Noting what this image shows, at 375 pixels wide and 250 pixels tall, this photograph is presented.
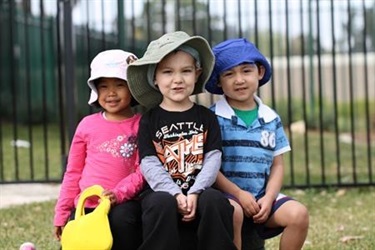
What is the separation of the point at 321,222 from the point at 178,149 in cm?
249

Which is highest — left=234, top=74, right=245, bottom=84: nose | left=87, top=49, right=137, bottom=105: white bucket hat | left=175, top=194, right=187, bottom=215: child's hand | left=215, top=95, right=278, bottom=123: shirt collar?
left=87, top=49, right=137, bottom=105: white bucket hat

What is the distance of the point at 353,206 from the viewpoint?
252 inches

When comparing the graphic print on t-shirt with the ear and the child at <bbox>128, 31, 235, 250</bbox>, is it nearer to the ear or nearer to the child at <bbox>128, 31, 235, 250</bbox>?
the child at <bbox>128, 31, 235, 250</bbox>

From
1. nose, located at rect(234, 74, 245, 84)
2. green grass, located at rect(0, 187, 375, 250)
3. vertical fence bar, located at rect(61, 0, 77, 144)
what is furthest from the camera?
vertical fence bar, located at rect(61, 0, 77, 144)

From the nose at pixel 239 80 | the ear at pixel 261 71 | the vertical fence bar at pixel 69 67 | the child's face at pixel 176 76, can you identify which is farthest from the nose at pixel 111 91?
the vertical fence bar at pixel 69 67

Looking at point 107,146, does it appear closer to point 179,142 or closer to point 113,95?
point 113,95

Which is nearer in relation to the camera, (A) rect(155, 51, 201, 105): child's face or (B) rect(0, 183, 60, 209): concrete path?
(A) rect(155, 51, 201, 105): child's face

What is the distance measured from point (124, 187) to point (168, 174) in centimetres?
21

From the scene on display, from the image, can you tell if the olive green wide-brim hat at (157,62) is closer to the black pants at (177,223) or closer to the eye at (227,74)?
the eye at (227,74)

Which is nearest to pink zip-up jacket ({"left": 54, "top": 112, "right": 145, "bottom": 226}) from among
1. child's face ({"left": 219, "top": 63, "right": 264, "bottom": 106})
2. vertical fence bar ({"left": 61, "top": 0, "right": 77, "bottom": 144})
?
child's face ({"left": 219, "top": 63, "right": 264, "bottom": 106})

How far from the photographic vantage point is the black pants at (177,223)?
10.7 ft

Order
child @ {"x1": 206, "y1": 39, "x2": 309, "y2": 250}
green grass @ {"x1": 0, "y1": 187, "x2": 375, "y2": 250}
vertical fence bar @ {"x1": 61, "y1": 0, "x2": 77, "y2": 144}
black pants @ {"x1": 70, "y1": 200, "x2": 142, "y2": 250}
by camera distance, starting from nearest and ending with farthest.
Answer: black pants @ {"x1": 70, "y1": 200, "x2": 142, "y2": 250} → child @ {"x1": 206, "y1": 39, "x2": 309, "y2": 250} → green grass @ {"x1": 0, "y1": 187, "x2": 375, "y2": 250} → vertical fence bar @ {"x1": 61, "y1": 0, "x2": 77, "y2": 144}

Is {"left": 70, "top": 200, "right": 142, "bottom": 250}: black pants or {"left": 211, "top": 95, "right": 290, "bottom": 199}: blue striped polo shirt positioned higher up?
{"left": 211, "top": 95, "right": 290, "bottom": 199}: blue striped polo shirt

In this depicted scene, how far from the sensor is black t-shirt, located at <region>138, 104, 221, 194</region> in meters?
3.48
